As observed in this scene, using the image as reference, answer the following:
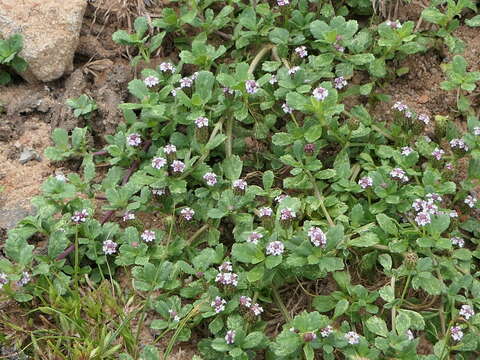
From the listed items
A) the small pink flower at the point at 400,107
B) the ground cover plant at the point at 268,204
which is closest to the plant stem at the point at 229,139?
the ground cover plant at the point at 268,204

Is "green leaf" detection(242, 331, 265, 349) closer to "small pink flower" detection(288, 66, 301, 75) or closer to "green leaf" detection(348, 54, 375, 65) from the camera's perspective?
"small pink flower" detection(288, 66, 301, 75)

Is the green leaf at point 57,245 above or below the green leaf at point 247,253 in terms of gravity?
below

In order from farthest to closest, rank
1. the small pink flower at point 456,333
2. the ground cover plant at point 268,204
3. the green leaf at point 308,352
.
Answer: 1. the ground cover plant at point 268,204
2. the small pink flower at point 456,333
3. the green leaf at point 308,352

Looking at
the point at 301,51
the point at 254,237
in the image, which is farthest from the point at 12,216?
the point at 301,51

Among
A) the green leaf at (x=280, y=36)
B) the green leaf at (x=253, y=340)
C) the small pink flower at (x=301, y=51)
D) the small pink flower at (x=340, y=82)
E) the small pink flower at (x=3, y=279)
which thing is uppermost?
the green leaf at (x=280, y=36)

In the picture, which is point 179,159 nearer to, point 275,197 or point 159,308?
point 275,197

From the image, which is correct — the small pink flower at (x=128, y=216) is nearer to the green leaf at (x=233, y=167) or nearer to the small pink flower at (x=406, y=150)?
the green leaf at (x=233, y=167)

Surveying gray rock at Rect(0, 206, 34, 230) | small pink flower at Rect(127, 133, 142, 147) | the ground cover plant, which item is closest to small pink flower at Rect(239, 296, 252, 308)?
the ground cover plant
